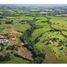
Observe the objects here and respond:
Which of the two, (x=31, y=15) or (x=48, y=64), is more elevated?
(x=31, y=15)

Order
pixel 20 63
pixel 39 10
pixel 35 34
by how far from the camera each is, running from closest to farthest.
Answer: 1. pixel 20 63
2. pixel 35 34
3. pixel 39 10

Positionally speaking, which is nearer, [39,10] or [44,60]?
[44,60]

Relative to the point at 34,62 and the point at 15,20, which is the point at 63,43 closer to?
the point at 34,62

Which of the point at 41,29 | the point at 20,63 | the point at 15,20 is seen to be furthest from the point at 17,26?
the point at 20,63

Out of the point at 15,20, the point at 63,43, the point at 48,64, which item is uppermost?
the point at 15,20

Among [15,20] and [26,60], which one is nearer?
[26,60]

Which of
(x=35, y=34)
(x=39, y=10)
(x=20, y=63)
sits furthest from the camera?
(x=39, y=10)

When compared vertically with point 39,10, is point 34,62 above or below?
below

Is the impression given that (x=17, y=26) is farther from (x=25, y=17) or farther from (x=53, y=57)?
(x=53, y=57)

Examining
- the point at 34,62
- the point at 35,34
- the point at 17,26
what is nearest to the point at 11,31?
the point at 17,26
